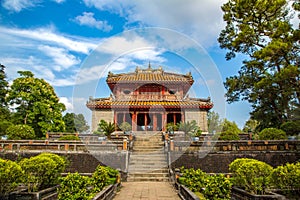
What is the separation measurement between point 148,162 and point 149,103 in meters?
10.4

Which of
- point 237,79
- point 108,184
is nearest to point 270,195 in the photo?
point 108,184

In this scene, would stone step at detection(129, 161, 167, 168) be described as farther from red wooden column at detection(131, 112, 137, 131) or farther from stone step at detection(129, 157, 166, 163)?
red wooden column at detection(131, 112, 137, 131)

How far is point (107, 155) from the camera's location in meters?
12.2

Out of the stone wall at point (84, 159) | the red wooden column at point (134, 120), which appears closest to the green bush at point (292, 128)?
the stone wall at point (84, 159)

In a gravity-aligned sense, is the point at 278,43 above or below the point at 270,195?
above

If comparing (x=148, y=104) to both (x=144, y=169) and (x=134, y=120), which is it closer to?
(x=134, y=120)

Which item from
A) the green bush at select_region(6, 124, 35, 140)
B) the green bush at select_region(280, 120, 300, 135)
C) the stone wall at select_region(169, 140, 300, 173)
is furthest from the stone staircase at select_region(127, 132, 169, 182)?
the green bush at select_region(280, 120, 300, 135)

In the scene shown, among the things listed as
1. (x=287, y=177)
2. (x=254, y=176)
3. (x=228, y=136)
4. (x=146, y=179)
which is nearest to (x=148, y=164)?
(x=146, y=179)

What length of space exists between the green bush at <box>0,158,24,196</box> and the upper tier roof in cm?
1794

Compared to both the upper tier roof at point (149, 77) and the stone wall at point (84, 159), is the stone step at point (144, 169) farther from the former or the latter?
the upper tier roof at point (149, 77)

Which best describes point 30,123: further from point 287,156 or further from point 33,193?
point 287,156

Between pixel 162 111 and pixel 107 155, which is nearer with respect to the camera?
pixel 107 155

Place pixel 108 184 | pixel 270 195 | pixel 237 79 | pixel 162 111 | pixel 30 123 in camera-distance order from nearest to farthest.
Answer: pixel 270 195, pixel 108 184, pixel 237 79, pixel 30 123, pixel 162 111

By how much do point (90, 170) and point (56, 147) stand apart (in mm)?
2227
